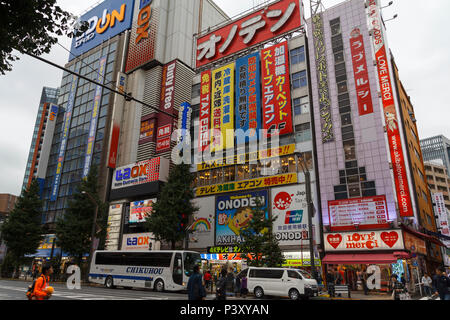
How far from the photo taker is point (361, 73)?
31.6 m

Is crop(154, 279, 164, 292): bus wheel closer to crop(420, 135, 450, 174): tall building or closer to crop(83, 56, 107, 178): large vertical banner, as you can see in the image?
crop(83, 56, 107, 178): large vertical banner

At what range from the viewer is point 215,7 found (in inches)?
2341

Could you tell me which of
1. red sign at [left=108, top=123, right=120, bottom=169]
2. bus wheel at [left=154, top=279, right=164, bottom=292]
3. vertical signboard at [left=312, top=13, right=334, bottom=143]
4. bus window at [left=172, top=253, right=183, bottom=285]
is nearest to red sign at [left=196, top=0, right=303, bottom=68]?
vertical signboard at [left=312, top=13, right=334, bottom=143]

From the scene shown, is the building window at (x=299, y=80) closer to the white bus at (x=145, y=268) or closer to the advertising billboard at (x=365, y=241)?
the advertising billboard at (x=365, y=241)

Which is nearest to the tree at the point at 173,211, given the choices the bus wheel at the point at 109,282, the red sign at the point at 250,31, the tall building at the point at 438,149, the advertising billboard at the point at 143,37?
the bus wheel at the point at 109,282

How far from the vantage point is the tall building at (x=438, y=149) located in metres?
122

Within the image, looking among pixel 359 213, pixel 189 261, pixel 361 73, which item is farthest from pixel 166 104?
pixel 359 213

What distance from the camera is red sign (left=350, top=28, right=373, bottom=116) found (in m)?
30.8

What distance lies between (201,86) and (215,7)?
81.4ft

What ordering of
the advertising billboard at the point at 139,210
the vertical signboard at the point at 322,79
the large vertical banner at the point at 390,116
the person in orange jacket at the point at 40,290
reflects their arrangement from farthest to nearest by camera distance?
the advertising billboard at the point at 139,210
the vertical signboard at the point at 322,79
the large vertical banner at the point at 390,116
the person in orange jacket at the point at 40,290

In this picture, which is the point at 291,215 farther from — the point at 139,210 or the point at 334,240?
the point at 139,210

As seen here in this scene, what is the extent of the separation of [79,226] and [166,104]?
62.8 ft

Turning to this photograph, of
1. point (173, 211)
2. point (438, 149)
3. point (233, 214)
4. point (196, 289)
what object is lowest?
point (196, 289)

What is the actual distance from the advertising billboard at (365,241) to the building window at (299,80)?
16368 millimetres
